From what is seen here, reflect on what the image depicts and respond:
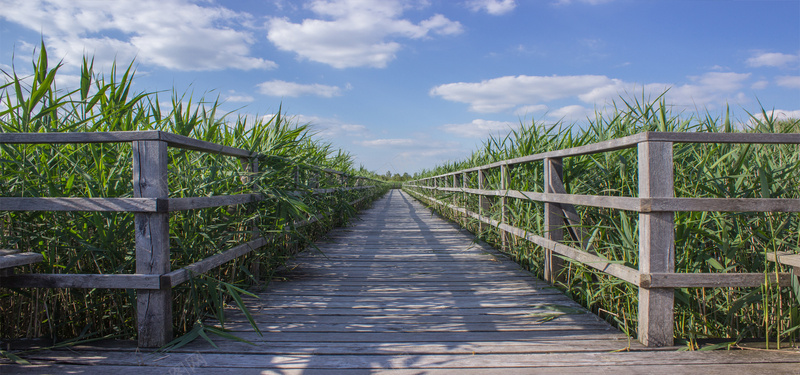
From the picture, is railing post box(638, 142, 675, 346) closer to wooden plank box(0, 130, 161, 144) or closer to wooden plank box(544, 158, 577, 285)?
wooden plank box(544, 158, 577, 285)

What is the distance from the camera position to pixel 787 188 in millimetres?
2350

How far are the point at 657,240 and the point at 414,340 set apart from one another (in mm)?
1274

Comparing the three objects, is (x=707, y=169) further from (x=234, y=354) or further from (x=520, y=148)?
(x=234, y=354)

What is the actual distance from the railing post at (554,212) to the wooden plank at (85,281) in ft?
8.15

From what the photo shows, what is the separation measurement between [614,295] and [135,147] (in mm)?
2720

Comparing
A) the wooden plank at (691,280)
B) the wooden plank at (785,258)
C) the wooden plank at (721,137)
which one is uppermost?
the wooden plank at (721,137)

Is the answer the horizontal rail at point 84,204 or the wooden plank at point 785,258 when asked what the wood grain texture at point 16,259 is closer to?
the horizontal rail at point 84,204

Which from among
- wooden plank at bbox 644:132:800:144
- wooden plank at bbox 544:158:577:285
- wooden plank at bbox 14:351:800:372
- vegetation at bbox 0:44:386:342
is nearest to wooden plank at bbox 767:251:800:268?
wooden plank at bbox 14:351:800:372

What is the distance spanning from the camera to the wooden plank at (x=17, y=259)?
1.68 metres

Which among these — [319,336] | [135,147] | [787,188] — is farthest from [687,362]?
[135,147]

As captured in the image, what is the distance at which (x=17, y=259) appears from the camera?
173 cm

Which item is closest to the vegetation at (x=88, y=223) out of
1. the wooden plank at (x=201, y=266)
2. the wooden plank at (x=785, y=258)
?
the wooden plank at (x=201, y=266)

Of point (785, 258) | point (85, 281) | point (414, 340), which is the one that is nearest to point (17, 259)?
point (85, 281)

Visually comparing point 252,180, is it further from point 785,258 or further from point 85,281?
point 785,258
